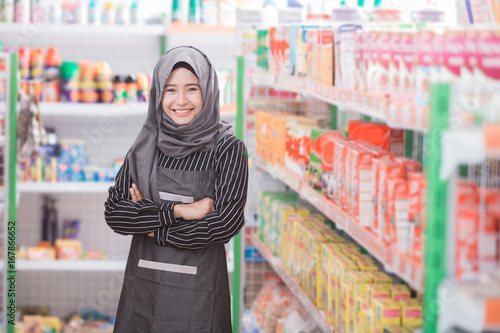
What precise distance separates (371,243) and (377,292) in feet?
0.65

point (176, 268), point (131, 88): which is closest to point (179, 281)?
point (176, 268)

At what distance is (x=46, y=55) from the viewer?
5.37 m

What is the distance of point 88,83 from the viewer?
527 cm

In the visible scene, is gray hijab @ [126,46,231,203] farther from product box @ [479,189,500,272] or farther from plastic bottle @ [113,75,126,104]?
plastic bottle @ [113,75,126,104]

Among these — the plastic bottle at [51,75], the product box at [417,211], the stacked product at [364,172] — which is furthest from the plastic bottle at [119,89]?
the product box at [417,211]

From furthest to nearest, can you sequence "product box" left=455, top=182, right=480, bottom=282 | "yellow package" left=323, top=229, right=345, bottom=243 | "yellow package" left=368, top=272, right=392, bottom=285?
"yellow package" left=323, top=229, right=345, bottom=243
"yellow package" left=368, top=272, right=392, bottom=285
"product box" left=455, top=182, right=480, bottom=282

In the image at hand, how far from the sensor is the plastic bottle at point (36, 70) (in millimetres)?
5180

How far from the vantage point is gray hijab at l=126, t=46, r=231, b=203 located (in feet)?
10.6

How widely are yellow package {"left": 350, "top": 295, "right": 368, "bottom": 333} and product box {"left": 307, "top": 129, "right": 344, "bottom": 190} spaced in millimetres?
749

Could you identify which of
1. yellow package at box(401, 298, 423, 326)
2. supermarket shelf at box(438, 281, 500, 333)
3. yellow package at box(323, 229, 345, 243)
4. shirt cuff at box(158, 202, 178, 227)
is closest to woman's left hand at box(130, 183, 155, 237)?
shirt cuff at box(158, 202, 178, 227)

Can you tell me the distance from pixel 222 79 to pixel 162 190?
2215 millimetres

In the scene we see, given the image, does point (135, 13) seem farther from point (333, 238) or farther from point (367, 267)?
point (367, 267)

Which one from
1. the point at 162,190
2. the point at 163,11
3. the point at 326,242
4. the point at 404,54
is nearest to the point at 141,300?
the point at 162,190

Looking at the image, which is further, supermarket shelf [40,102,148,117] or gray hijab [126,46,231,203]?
supermarket shelf [40,102,148,117]
